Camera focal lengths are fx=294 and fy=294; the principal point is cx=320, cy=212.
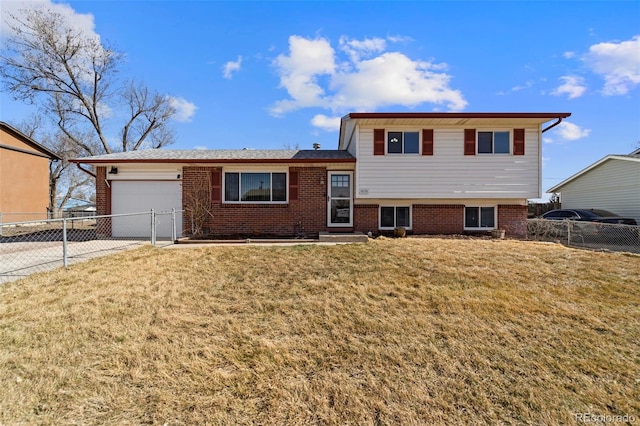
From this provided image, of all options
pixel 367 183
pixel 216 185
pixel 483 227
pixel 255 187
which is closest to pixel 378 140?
pixel 367 183

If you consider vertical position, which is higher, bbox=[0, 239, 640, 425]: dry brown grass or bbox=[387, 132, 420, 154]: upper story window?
bbox=[387, 132, 420, 154]: upper story window

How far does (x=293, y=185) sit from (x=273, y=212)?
1.24 m

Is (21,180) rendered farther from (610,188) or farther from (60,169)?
(610,188)

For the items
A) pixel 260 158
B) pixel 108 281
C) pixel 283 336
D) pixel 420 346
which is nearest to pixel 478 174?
pixel 260 158

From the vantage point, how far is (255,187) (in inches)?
432

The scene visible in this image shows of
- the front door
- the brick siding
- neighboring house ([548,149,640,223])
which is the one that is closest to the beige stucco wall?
the brick siding

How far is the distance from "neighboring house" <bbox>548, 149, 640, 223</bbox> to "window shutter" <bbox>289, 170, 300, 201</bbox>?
646 inches

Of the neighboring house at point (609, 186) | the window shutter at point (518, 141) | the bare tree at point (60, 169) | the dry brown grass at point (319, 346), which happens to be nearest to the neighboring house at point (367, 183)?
the window shutter at point (518, 141)

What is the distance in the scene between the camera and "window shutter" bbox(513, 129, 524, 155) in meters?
10.3

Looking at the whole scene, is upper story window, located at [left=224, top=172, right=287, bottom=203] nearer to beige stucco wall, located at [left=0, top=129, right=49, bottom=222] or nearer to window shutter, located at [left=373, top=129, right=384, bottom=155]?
window shutter, located at [left=373, top=129, right=384, bottom=155]

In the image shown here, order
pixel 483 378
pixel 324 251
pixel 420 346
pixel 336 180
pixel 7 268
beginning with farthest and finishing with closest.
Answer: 1. pixel 336 180
2. pixel 324 251
3. pixel 7 268
4. pixel 420 346
5. pixel 483 378

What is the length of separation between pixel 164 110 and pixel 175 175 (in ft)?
68.4

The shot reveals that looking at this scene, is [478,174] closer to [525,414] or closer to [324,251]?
[324,251]

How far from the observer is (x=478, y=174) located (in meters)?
10.3
